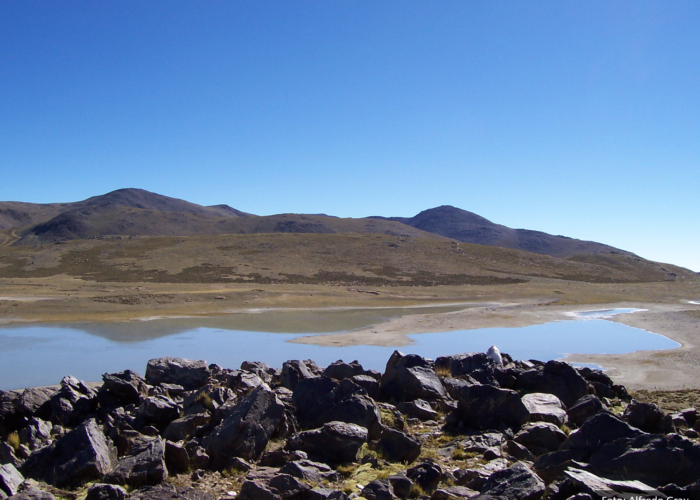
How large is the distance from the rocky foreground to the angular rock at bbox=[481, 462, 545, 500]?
0.02 m

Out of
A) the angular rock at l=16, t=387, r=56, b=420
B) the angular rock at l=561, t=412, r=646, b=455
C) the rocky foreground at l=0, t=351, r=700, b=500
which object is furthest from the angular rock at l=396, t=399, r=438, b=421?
the angular rock at l=16, t=387, r=56, b=420

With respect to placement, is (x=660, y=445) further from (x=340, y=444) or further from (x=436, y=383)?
(x=436, y=383)

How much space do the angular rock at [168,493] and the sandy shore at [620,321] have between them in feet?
47.8

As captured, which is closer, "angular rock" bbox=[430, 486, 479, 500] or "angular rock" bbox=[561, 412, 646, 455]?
"angular rock" bbox=[430, 486, 479, 500]

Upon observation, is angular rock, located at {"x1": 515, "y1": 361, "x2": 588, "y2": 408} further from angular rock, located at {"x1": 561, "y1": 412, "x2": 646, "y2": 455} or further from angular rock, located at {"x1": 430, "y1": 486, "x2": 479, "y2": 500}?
angular rock, located at {"x1": 430, "y1": 486, "x2": 479, "y2": 500}

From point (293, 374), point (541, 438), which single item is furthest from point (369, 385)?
point (541, 438)

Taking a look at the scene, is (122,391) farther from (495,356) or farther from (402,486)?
(495,356)

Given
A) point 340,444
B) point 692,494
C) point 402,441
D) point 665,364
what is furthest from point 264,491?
point 665,364

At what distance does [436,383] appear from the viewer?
40.4ft

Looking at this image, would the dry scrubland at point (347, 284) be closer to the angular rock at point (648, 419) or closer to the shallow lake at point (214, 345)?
the shallow lake at point (214, 345)

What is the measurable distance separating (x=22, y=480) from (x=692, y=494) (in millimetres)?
8761

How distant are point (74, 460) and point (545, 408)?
9.06 meters

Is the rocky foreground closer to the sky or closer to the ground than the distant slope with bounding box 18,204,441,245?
closer to the ground

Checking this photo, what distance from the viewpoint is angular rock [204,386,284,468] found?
7.98 metres
